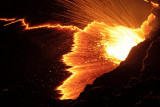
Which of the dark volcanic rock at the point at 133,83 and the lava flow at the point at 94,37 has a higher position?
the lava flow at the point at 94,37

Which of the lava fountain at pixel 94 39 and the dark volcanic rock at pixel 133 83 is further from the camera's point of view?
the lava fountain at pixel 94 39

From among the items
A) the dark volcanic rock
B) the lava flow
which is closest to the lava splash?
the lava flow

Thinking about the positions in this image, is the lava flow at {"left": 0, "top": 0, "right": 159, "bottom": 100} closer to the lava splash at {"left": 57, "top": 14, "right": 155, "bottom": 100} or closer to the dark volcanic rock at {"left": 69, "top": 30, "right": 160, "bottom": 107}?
the lava splash at {"left": 57, "top": 14, "right": 155, "bottom": 100}

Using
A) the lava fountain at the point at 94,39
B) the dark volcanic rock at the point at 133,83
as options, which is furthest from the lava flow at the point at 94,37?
the dark volcanic rock at the point at 133,83

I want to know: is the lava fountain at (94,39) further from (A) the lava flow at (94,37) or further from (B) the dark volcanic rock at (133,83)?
(B) the dark volcanic rock at (133,83)

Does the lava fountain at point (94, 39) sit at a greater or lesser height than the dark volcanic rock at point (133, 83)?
greater

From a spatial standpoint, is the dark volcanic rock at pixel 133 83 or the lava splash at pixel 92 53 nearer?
the dark volcanic rock at pixel 133 83

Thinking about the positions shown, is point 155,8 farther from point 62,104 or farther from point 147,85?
point 62,104

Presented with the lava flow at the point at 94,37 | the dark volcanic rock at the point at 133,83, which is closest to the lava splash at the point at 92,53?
the lava flow at the point at 94,37

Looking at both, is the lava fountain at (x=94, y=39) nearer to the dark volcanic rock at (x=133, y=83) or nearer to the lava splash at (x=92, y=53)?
the lava splash at (x=92, y=53)
